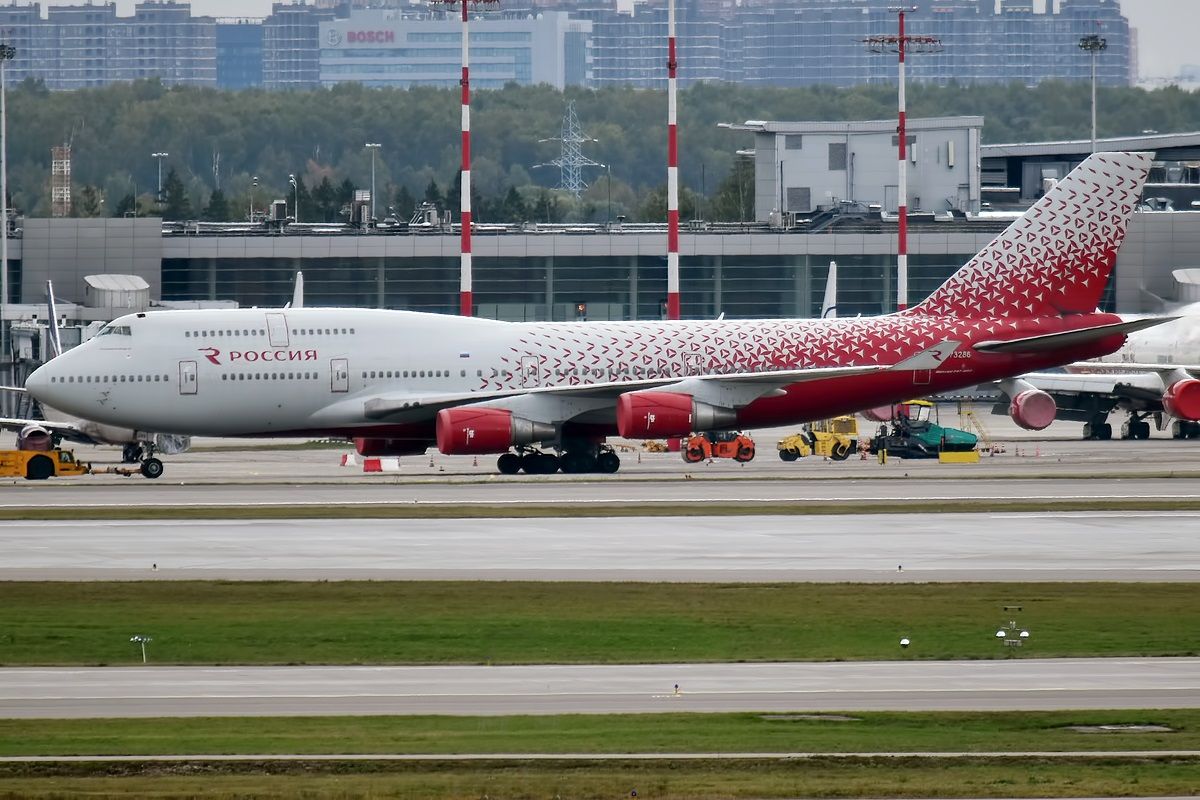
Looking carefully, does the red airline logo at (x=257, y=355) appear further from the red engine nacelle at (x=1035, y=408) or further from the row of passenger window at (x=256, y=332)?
the red engine nacelle at (x=1035, y=408)

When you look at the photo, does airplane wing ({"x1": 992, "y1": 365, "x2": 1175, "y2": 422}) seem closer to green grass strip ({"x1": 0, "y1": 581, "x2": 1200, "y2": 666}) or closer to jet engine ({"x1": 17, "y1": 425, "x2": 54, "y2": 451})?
jet engine ({"x1": 17, "y1": 425, "x2": 54, "y2": 451})

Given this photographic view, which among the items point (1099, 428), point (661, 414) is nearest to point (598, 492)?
point (661, 414)

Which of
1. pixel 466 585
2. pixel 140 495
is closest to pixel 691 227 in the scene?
pixel 140 495

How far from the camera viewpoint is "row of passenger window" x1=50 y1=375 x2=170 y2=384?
Answer: 5084 centimetres

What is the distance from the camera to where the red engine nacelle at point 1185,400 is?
2470 inches

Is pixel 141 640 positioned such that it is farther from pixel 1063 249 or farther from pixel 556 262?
pixel 556 262

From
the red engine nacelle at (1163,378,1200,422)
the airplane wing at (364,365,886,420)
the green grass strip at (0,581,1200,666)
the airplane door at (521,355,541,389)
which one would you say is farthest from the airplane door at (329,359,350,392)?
the red engine nacelle at (1163,378,1200,422)

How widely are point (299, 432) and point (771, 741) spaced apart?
34.9 metres

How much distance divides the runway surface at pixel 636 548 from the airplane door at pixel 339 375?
1295 cm

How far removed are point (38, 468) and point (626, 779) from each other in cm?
3833

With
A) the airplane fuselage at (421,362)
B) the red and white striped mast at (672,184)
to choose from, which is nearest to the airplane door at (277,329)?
the airplane fuselage at (421,362)

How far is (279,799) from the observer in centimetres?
1669

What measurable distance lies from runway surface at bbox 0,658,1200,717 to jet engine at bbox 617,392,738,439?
88.3 ft

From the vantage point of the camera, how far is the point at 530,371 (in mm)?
52531
